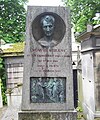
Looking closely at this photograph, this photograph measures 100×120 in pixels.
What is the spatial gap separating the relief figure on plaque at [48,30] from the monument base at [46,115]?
58.7 inches

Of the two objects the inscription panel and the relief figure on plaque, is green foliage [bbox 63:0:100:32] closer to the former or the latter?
the relief figure on plaque

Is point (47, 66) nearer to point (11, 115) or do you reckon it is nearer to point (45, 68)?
point (45, 68)

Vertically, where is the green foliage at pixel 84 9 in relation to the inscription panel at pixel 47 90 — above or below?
above

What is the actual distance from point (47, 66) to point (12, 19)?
20011 millimetres

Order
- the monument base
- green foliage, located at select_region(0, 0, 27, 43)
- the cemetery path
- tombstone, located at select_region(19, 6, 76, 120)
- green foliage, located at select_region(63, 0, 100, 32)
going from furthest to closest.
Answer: green foliage, located at select_region(0, 0, 27, 43), green foliage, located at select_region(63, 0, 100, 32), the cemetery path, tombstone, located at select_region(19, 6, 76, 120), the monument base

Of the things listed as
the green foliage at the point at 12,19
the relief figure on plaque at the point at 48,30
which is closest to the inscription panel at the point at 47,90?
the relief figure on plaque at the point at 48,30

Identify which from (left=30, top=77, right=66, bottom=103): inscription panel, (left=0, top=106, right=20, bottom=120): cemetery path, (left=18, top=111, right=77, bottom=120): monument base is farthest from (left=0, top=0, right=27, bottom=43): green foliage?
(left=18, top=111, right=77, bottom=120): monument base

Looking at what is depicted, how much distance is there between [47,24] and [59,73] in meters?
1.12

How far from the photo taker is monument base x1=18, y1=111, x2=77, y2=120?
546cm

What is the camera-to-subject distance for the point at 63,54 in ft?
18.4

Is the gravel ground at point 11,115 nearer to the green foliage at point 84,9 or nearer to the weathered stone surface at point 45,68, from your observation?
the weathered stone surface at point 45,68

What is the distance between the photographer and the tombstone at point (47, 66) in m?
5.58

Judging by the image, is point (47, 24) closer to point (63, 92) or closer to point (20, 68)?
point (63, 92)

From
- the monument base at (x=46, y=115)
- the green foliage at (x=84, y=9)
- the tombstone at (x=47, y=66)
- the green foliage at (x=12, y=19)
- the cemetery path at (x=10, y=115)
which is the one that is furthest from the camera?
the green foliage at (x=12, y=19)
